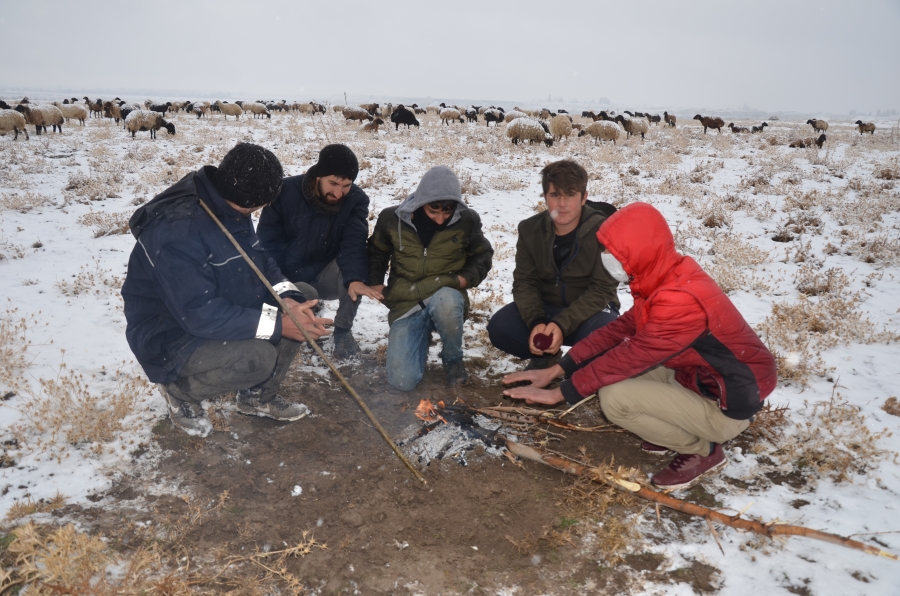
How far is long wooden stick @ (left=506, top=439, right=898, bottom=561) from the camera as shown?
2.37m

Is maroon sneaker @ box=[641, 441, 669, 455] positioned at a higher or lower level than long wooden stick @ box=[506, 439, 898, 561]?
lower

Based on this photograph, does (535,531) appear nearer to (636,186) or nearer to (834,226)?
(834,226)

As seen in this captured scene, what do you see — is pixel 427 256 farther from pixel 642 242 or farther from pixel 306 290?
pixel 642 242

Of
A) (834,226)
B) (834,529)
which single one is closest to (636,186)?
(834,226)

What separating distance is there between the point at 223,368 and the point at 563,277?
275 cm

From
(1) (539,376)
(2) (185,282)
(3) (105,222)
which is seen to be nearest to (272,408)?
(2) (185,282)

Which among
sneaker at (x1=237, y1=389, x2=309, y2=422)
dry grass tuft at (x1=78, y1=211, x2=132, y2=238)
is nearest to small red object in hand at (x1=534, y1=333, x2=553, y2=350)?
sneaker at (x1=237, y1=389, x2=309, y2=422)

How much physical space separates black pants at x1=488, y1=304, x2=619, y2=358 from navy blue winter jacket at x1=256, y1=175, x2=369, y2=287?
132cm

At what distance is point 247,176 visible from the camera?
9.67 ft

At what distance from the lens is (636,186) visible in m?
11.6

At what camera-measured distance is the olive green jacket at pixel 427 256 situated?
13.7 feet

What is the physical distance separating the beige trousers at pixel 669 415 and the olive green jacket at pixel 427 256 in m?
1.68

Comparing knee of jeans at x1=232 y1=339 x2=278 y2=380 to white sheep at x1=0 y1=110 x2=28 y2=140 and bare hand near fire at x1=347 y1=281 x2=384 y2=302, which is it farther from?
white sheep at x1=0 y1=110 x2=28 y2=140

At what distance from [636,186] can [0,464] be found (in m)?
12.0
